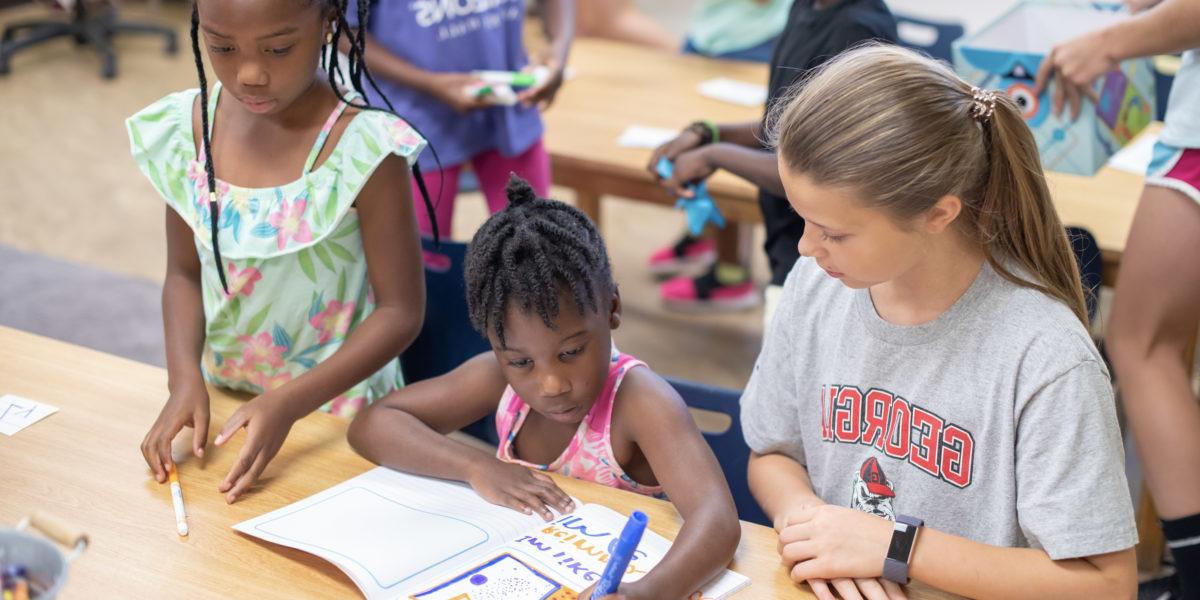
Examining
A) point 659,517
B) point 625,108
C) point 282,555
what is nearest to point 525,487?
point 659,517

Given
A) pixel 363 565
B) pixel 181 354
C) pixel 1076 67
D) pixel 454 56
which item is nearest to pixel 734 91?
pixel 454 56

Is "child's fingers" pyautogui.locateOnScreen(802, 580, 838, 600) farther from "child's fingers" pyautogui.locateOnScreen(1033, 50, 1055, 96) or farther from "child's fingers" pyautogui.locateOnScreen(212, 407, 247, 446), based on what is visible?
"child's fingers" pyautogui.locateOnScreen(1033, 50, 1055, 96)

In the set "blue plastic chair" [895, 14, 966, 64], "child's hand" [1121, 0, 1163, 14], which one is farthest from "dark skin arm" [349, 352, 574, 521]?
"blue plastic chair" [895, 14, 966, 64]

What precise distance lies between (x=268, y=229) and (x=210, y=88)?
10.3 inches

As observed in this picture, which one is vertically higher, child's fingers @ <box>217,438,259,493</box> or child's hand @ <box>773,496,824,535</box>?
child's fingers @ <box>217,438,259,493</box>

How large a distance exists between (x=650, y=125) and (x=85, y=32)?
4.17 metres

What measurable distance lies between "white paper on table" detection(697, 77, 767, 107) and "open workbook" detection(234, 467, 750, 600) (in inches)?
77.6

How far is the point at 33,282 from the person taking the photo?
399 centimetres

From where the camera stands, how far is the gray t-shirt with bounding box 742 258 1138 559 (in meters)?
1.26

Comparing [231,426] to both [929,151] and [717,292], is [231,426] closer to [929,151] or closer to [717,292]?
[929,151]

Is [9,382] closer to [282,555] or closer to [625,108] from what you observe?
[282,555]

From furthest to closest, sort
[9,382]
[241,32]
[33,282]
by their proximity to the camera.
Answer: [33,282] → [9,382] → [241,32]

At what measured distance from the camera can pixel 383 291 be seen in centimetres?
168

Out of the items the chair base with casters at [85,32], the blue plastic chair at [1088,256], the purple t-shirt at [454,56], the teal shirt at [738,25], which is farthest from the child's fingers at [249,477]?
the chair base with casters at [85,32]
